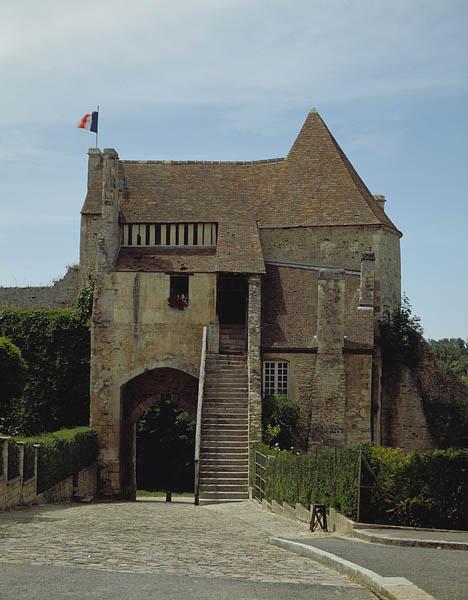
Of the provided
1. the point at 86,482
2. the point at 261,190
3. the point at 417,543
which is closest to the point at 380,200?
the point at 261,190

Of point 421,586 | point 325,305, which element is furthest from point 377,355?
point 421,586

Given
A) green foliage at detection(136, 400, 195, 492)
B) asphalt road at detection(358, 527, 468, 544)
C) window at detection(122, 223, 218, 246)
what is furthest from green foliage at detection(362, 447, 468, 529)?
green foliage at detection(136, 400, 195, 492)

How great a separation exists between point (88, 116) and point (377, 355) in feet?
57.3

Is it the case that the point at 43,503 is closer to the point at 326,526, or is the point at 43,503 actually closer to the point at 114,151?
the point at 326,526

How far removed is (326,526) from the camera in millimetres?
18609

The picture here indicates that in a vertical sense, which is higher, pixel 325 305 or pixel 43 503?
pixel 325 305

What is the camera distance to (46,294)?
46000mm

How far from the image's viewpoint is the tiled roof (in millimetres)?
39594

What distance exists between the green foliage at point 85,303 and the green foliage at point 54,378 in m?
0.34

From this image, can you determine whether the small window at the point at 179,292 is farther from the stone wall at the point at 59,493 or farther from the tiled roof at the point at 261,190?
the stone wall at the point at 59,493

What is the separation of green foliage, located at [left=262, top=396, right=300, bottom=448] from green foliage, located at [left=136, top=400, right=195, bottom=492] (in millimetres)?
18340

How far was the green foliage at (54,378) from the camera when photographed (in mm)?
38469

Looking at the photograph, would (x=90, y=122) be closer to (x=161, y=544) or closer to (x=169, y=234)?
(x=169, y=234)

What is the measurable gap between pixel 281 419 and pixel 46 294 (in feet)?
52.8
